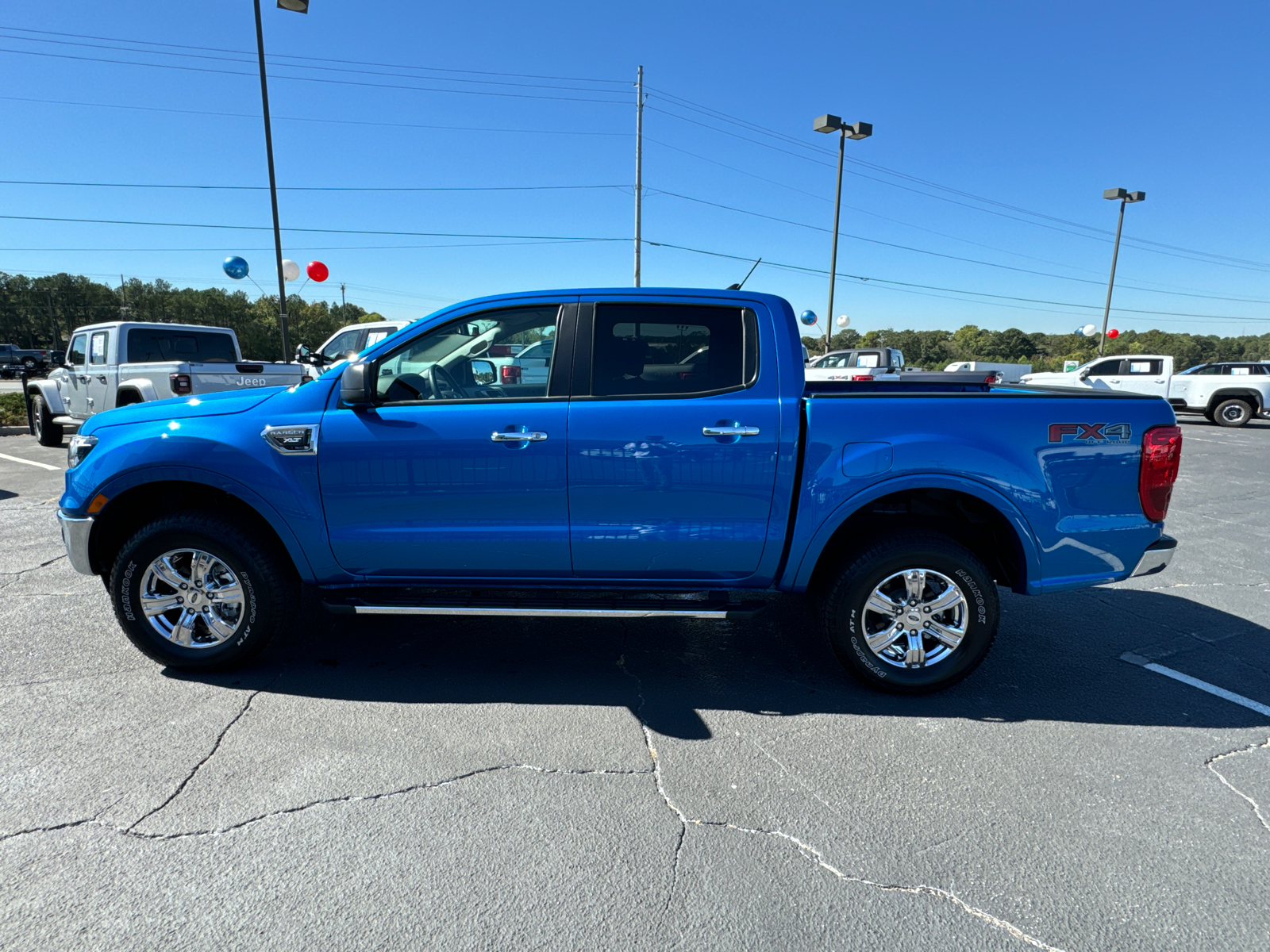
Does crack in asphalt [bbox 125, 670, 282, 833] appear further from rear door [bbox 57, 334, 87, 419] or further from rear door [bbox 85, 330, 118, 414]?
rear door [bbox 57, 334, 87, 419]

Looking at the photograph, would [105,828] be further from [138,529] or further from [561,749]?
[138,529]

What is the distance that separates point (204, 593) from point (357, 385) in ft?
4.41

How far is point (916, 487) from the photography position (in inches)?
129

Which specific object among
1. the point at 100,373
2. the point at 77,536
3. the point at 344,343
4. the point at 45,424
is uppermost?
the point at 344,343

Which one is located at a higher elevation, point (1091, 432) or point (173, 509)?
point (1091, 432)

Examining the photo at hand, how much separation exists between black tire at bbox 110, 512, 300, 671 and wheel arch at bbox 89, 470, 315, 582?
3.6 inches

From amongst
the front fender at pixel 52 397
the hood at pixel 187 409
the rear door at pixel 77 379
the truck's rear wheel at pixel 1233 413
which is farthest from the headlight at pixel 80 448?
the truck's rear wheel at pixel 1233 413

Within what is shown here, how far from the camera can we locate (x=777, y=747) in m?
2.99

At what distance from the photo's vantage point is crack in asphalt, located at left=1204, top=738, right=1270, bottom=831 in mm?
2562

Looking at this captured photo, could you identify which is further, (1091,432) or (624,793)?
(1091,432)

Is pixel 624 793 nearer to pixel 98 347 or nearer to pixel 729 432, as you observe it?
pixel 729 432

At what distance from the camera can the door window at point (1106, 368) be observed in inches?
776

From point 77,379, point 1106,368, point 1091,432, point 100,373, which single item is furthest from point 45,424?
point 1106,368

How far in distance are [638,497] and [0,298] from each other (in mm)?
119746
